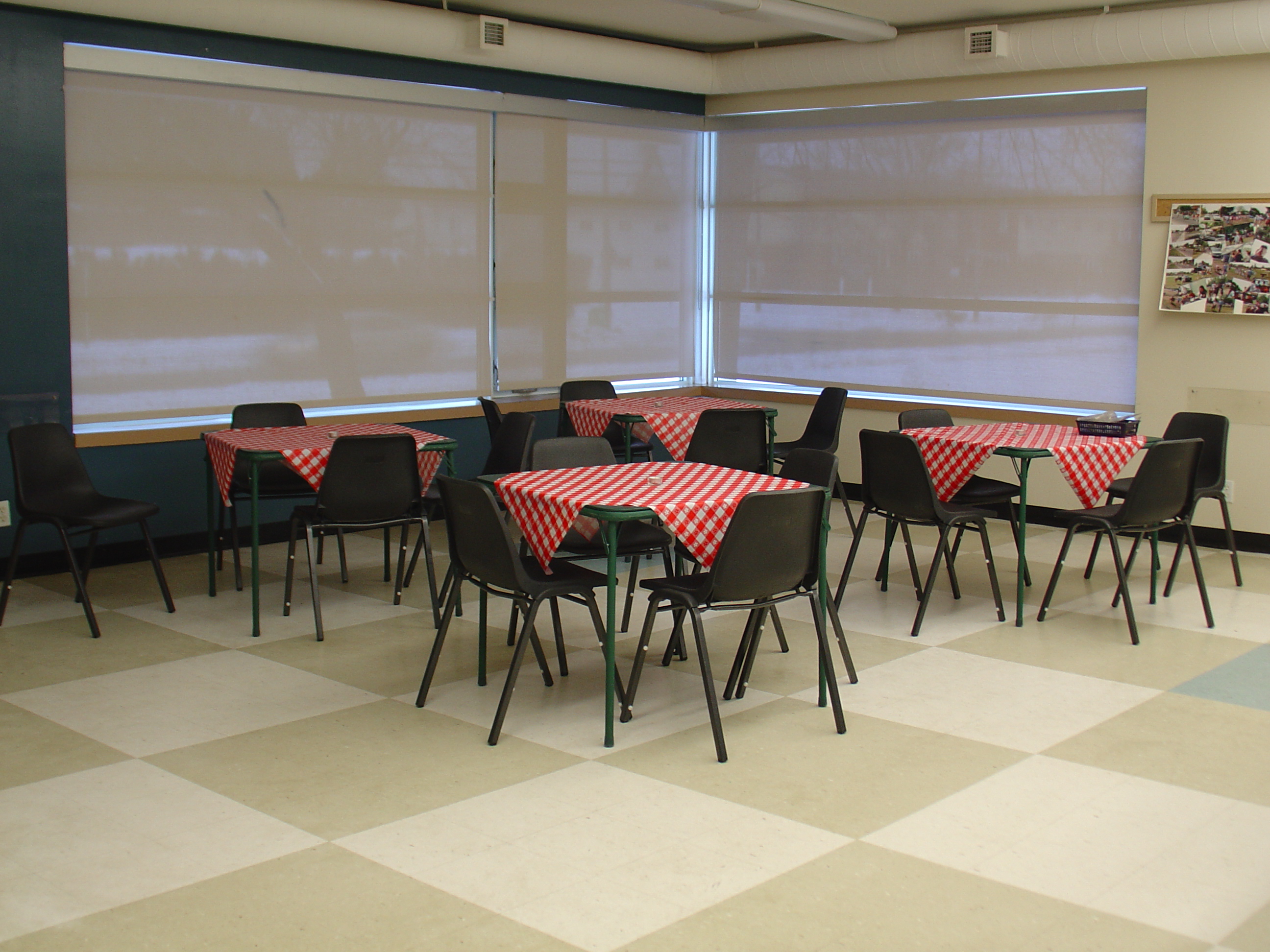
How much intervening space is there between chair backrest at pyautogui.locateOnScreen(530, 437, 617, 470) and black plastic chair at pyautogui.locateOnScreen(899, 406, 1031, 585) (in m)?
1.73

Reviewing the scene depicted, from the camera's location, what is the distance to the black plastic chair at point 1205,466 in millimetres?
6355

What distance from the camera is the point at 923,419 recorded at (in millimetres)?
6695

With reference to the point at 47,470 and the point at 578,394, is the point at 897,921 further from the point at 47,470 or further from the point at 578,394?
the point at 578,394

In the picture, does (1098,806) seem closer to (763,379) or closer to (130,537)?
(130,537)

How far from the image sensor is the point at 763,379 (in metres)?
9.74

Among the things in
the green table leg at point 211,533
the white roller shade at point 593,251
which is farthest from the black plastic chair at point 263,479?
the white roller shade at point 593,251

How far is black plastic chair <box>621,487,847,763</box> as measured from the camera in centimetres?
405

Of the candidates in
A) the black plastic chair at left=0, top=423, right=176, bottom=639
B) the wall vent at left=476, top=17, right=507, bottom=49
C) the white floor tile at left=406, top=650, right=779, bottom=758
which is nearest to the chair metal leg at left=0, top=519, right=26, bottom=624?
the black plastic chair at left=0, top=423, right=176, bottom=639

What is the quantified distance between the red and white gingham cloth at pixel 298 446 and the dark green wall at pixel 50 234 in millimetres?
878

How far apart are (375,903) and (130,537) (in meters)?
4.48

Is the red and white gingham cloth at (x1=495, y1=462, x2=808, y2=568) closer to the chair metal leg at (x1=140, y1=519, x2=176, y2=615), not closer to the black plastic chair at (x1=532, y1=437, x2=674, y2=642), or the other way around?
the black plastic chair at (x1=532, y1=437, x2=674, y2=642)

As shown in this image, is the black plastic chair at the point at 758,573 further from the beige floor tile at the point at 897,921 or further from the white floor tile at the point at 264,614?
the white floor tile at the point at 264,614

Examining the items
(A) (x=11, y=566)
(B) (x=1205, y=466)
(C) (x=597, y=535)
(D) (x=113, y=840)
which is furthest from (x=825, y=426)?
(D) (x=113, y=840)

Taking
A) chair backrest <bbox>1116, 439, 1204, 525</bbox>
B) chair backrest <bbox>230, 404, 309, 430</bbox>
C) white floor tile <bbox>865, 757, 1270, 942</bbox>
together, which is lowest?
white floor tile <bbox>865, 757, 1270, 942</bbox>
